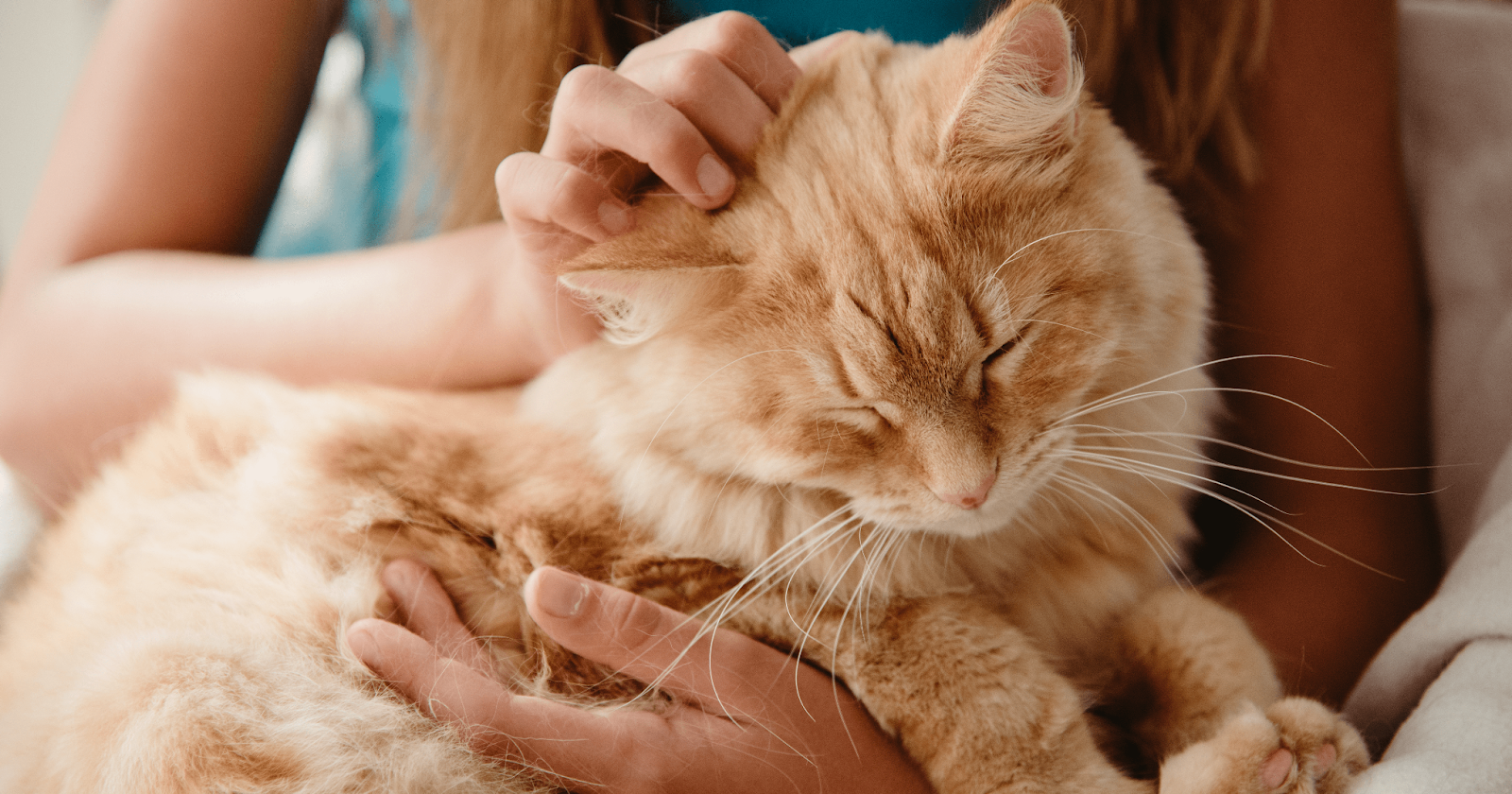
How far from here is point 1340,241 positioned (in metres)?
1.28

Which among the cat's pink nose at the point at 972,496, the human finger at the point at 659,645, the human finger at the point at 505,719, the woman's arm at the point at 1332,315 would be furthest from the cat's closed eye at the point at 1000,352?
the woman's arm at the point at 1332,315

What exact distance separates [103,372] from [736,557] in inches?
40.7

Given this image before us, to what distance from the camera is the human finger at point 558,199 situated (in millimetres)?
726

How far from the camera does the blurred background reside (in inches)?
39.6

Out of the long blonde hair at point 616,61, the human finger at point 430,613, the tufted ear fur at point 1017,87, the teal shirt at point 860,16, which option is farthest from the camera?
the teal shirt at point 860,16

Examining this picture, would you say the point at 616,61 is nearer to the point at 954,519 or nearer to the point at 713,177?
the point at 713,177

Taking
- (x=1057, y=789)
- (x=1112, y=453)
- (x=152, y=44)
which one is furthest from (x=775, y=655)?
(x=152, y=44)

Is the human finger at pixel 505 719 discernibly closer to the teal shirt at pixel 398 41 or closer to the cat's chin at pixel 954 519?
the cat's chin at pixel 954 519

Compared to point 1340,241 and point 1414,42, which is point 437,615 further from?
point 1414,42

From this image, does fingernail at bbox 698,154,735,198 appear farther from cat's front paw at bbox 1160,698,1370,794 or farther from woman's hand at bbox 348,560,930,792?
cat's front paw at bbox 1160,698,1370,794

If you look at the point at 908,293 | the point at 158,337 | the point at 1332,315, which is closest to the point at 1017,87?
the point at 908,293

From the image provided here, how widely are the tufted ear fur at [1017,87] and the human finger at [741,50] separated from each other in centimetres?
19

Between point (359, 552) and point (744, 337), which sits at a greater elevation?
point (744, 337)

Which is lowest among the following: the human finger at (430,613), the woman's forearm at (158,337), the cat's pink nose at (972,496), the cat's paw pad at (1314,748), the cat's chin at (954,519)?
the cat's paw pad at (1314,748)
